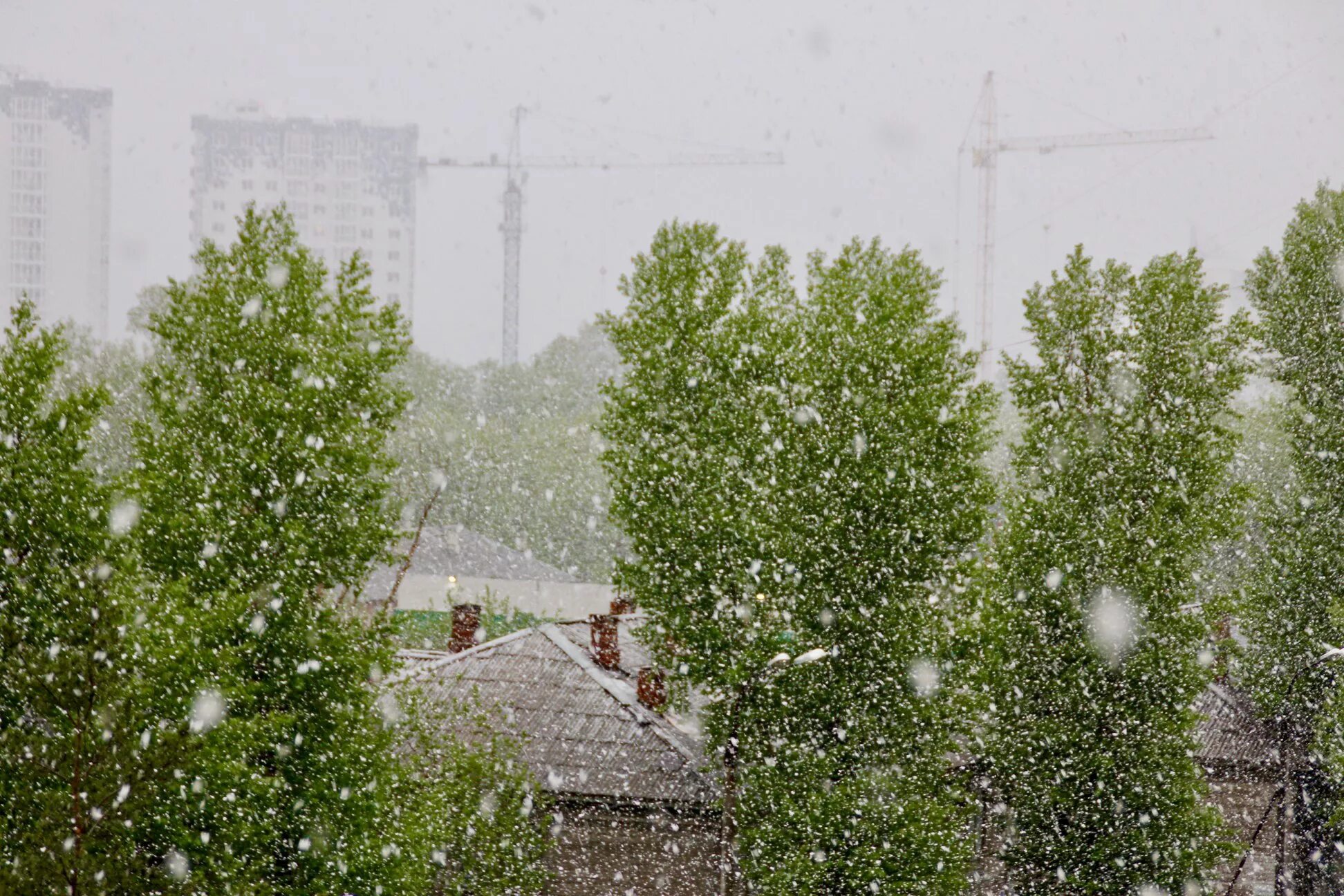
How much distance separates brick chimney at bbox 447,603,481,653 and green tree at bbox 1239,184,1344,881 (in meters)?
15.6

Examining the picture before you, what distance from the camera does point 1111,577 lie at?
18172 mm

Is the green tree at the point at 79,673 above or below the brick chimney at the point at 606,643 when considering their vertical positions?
above

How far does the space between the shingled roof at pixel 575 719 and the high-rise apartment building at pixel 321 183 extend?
128 meters

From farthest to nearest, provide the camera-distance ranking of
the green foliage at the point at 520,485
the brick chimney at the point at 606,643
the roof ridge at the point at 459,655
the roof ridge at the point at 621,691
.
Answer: the green foliage at the point at 520,485 < the brick chimney at the point at 606,643 < the roof ridge at the point at 459,655 < the roof ridge at the point at 621,691

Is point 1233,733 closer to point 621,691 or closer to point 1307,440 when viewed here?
point 1307,440

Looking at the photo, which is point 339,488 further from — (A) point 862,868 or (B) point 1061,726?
(B) point 1061,726

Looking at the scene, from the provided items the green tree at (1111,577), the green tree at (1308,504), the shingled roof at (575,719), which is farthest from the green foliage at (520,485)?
the green tree at (1111,577)

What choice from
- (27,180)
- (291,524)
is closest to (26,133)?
(27,180)

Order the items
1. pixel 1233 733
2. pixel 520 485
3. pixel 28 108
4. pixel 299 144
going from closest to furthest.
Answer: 1. pixel 1233 733
2. pixel 520 485
3. pixel 28 108
4. pixel 299 144

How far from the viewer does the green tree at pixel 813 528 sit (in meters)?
17.3

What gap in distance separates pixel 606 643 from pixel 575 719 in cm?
294

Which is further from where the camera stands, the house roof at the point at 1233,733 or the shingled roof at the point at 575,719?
the house roof at the point at 1233,733

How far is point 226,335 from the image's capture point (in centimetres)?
1664

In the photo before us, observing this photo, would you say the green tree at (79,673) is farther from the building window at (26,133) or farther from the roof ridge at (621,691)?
the building window at (26,133)
